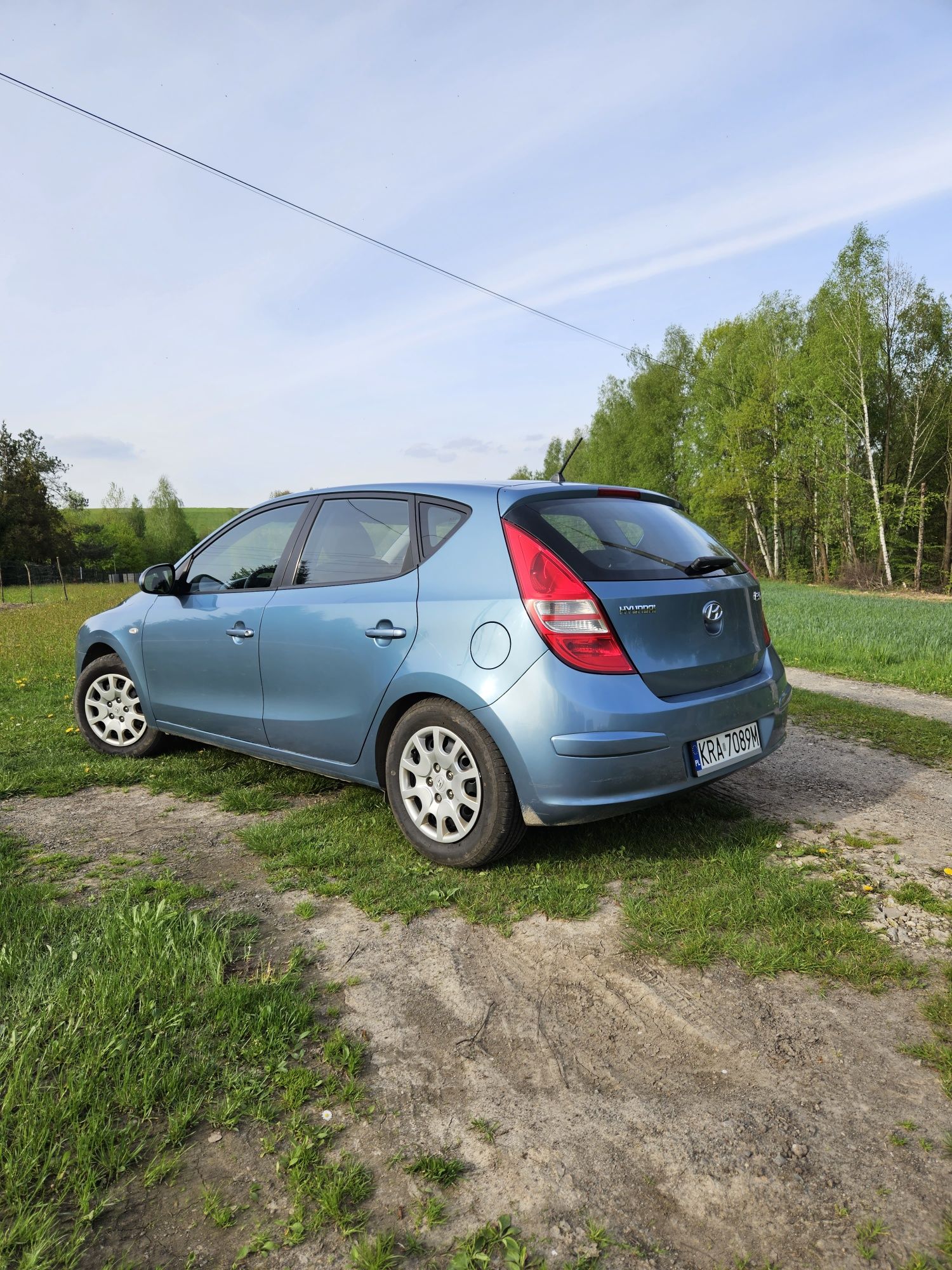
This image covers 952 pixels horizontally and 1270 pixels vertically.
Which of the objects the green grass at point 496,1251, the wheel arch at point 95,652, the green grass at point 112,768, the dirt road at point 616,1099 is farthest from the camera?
the wheel arch at point 95,652

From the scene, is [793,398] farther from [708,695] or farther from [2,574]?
[2,574]

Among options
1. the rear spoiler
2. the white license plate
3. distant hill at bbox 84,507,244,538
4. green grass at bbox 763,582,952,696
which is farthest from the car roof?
distant hill at bbox 84,507,244,538

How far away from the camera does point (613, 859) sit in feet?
12.2

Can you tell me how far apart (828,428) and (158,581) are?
35.0 metres

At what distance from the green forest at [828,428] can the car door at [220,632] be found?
21206 mm

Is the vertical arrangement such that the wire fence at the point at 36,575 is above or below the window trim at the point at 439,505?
above

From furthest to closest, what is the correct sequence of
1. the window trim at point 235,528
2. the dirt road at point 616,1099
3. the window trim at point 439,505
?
the window trim at point 235,528, the window trim at point 439,505, the dirt road at point 616,1099

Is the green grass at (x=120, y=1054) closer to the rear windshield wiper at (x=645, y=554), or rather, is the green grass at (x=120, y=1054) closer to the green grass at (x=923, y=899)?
the rear windshield wiper at (x=645, y=554)

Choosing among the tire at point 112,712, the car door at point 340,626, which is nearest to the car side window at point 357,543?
the car door at point 340,626

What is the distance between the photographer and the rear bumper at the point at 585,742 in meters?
3.23

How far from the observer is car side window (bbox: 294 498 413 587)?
3.98 m

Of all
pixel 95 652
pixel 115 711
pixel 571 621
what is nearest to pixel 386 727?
pixel 571 621

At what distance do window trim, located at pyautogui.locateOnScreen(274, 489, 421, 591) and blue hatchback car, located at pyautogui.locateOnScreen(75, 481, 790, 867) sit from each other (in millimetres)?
11

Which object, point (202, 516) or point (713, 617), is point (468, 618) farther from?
point (202, 516)
